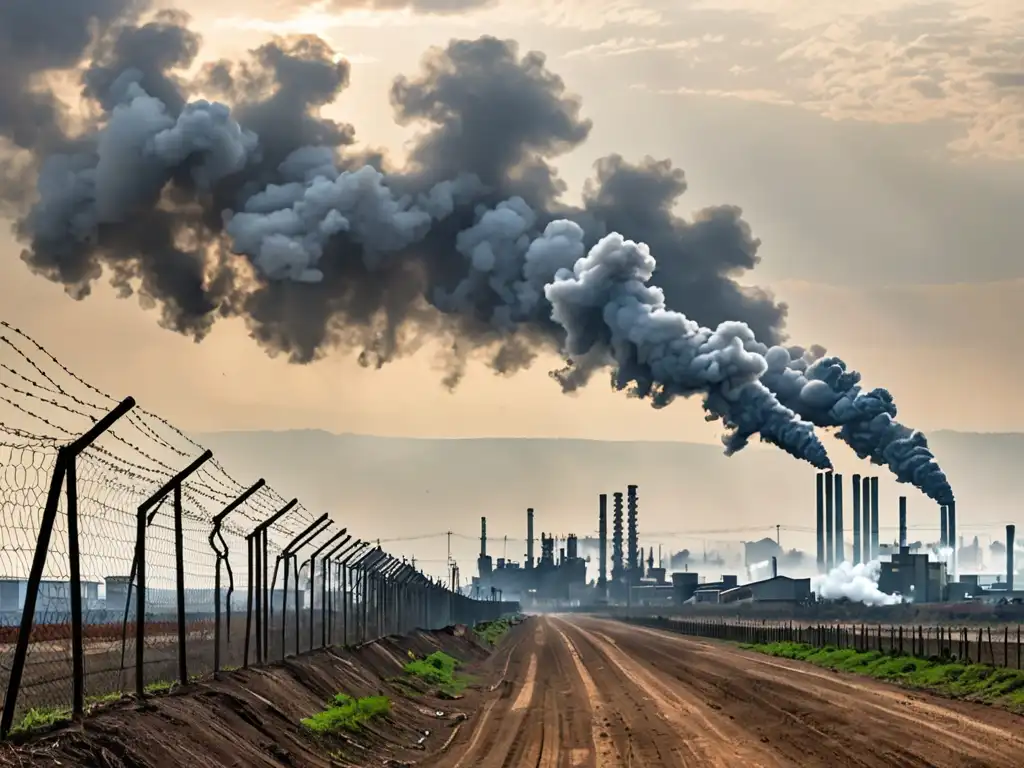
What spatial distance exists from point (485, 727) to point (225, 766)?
568 inches

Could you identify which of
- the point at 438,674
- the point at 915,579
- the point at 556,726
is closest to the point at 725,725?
the point at 556,726

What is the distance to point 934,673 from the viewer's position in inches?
2064

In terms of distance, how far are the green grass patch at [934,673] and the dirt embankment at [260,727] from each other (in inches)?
536

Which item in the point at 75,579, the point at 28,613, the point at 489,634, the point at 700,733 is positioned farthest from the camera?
the point at 489,634

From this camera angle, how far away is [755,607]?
188m

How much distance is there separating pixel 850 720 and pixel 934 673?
55.6 ft

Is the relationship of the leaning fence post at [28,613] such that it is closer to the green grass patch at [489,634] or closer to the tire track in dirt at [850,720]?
the tire track in dirt at [850,720]

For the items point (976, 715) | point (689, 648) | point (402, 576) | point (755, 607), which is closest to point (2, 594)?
point (402, 576)

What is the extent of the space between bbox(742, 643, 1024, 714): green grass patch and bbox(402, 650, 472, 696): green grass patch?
561 inches

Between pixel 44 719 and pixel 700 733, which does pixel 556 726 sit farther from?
pixel 44 719

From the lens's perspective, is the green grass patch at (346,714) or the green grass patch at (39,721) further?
the green grass patch at (346,714)

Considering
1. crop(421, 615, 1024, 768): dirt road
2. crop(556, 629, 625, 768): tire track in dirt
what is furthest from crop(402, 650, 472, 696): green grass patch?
crop(556, 629, 625, 768): tire track in dirt

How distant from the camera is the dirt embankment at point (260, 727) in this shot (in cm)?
2091

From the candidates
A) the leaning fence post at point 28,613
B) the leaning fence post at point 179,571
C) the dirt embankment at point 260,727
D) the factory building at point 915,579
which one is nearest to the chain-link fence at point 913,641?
the dirt embankment at point 260,727
